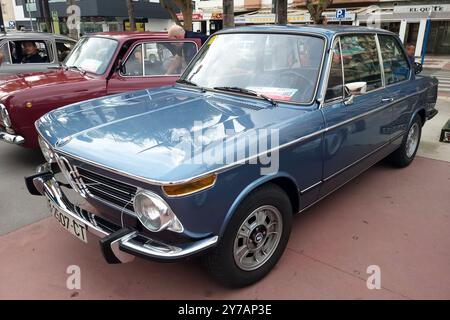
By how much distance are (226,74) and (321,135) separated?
1.10 metres

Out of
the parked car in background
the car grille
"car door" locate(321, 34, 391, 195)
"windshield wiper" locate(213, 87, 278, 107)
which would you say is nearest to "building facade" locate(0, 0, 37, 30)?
the parked car in background

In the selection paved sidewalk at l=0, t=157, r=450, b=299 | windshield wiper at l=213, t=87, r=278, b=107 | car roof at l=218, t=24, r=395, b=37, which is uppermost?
car roof at l=218, t=24, r=395, b=37

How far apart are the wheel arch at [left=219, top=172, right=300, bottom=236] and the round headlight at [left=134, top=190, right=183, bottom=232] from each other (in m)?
0.34

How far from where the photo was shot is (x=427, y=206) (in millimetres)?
4086

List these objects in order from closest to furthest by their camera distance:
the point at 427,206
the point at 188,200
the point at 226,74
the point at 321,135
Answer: the point at 188,200 → the point at 321,135 → the point at 226,74 → the point at 427,206

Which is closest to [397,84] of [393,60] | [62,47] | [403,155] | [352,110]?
[393,60]

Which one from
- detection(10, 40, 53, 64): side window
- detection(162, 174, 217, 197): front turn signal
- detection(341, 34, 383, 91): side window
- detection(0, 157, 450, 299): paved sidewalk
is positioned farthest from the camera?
detection(10, 40, 53, 64): side window

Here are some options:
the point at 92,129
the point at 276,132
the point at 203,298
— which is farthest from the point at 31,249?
the point at 276,132

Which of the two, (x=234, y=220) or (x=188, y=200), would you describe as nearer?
(x=188, y=200)

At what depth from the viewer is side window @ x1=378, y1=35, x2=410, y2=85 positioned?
4223mm

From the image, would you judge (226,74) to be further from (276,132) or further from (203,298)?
(203,298)

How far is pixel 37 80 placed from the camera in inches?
205

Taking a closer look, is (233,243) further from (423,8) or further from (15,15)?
(15,15)

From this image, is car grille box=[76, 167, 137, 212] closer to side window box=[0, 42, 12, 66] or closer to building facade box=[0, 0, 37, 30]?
side window box=[0, 42, 12, 66]
